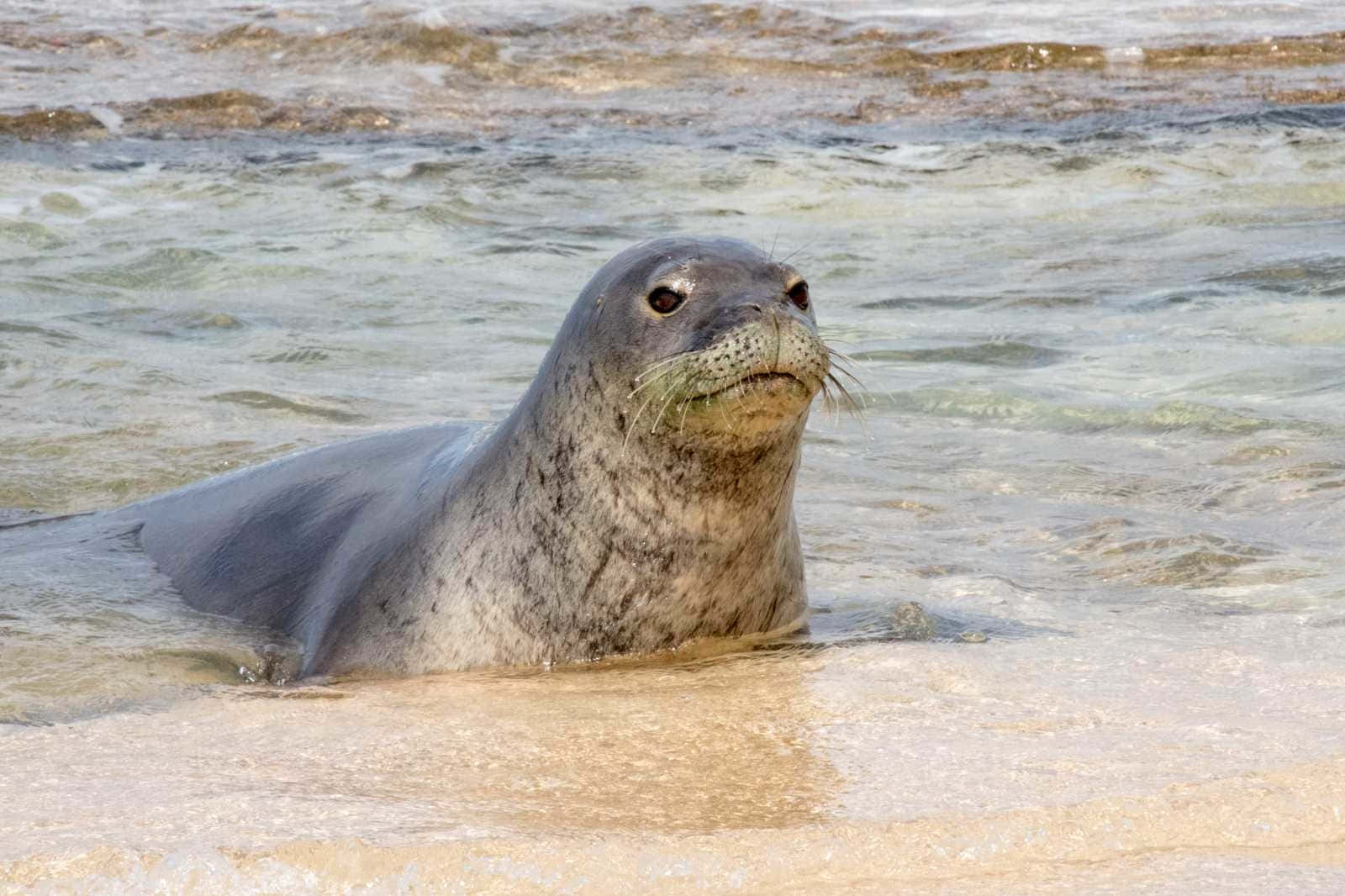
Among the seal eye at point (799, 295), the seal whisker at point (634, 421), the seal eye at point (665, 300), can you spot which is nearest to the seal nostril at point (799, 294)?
the seal eye at point (799, 295)

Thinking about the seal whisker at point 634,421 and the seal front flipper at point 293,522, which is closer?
the seal whisker at point 634,421

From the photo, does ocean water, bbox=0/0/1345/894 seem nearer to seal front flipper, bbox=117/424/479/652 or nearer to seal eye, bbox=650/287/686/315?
seal front flipper, bbox=117/424/479/652

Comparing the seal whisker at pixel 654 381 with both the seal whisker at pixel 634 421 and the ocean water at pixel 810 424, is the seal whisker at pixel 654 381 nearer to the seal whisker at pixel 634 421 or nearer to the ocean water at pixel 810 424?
the seal whisker at pixel 634 421

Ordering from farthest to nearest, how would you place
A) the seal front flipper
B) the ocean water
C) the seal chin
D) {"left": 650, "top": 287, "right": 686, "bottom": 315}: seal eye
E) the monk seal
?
1. the seal front flipper
2. {"left": 650, "top": 287, "right": 686, "bottom": 315}: seal eye
3. the monk seal
4. the seal chin
5. the ocean water

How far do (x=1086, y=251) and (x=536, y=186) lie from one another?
3465mm

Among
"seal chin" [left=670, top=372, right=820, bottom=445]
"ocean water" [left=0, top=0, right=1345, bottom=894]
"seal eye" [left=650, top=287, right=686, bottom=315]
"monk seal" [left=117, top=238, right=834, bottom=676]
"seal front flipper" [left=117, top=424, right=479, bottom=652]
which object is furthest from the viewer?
"seal front flipper" [left=117, top=424, right=479, bottom=652]

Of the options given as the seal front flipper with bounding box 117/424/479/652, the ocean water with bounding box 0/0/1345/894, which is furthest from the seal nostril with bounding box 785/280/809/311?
the seal front flipper with bounding box 117/424/479/652

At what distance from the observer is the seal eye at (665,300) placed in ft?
12.9

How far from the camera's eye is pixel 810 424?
7000 millimetres

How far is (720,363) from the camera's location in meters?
3.70

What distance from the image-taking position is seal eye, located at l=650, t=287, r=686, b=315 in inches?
155

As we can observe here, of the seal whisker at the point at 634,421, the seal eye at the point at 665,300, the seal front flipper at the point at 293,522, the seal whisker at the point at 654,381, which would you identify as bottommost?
the seal front flipper at the point at 293,522

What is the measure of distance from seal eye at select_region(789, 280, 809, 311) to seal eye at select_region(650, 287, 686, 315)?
0.22 m

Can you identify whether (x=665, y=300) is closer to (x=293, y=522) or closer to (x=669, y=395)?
(x=669, y=395)
